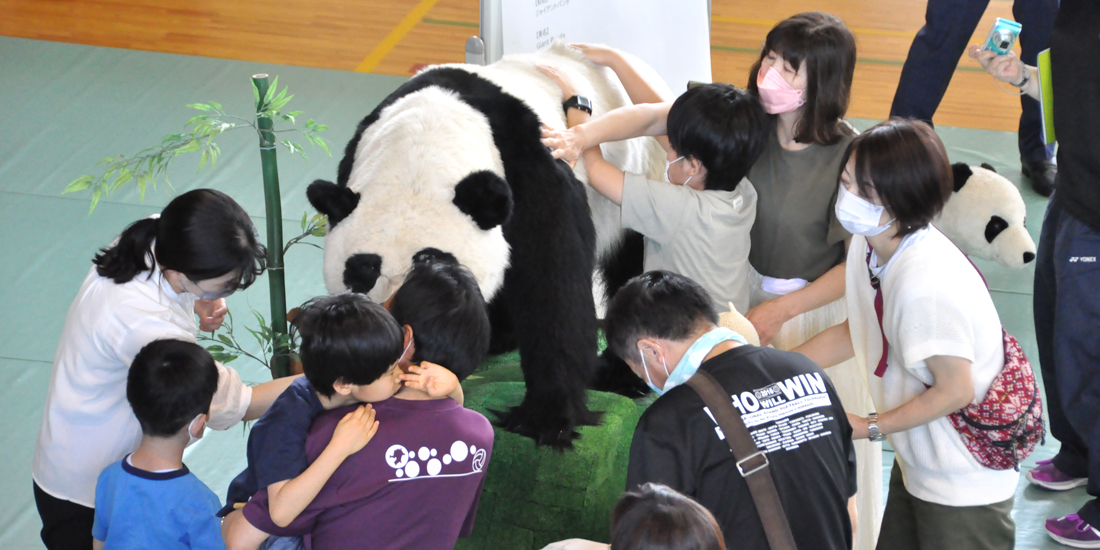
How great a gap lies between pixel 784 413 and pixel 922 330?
0.46 meters

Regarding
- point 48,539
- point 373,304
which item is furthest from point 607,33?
point 48,539

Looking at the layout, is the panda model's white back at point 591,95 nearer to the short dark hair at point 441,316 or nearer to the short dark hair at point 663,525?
the short dark hair at point 441,316

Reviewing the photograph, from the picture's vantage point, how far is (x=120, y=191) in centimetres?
488

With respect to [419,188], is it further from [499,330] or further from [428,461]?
[499,330]

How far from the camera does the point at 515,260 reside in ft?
8.23

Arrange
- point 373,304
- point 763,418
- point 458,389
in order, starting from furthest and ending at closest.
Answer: point 458,389, point 373,304, point 763,418

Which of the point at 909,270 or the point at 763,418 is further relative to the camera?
the point at 909,270

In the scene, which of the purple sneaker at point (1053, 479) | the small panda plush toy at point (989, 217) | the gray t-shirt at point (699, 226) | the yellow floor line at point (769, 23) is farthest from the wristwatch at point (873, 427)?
the yellow floor line at point (769, 23)

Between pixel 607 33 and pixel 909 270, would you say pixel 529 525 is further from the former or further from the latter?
pixel 607 33

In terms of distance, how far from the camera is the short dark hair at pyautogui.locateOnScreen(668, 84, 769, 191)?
231 cm

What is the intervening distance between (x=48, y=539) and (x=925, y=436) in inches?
78.9

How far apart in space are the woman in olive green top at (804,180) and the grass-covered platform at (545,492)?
536 millimetres

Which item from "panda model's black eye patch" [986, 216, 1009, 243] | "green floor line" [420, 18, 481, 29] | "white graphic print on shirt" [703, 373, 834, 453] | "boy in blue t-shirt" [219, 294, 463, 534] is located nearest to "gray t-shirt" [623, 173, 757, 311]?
"white graphic print on shirt" [703, 373, 834, 453]

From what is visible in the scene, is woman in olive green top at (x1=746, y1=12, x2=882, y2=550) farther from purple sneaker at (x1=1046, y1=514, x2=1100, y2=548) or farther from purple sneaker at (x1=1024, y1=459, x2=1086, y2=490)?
purple sneaker at (x1=1024, y1=459, x2=1086, y2=490)
